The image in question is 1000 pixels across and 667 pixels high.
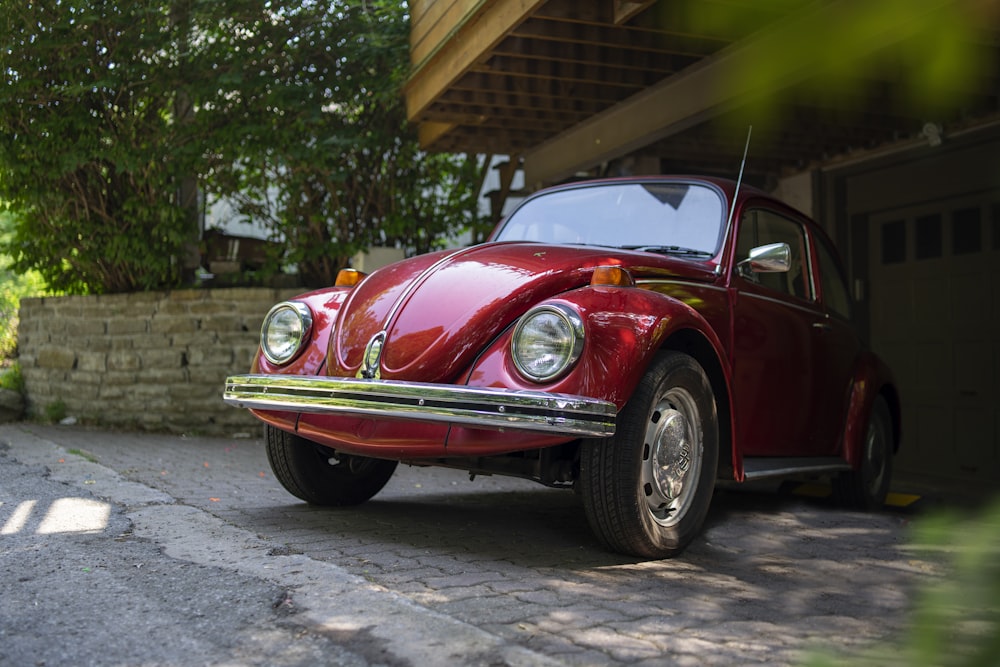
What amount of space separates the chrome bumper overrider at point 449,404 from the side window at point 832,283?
106 inches

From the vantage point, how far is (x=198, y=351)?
8.76 m

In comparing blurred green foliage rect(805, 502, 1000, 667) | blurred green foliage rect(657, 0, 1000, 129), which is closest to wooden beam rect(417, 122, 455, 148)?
blurred green foliage rect(657, 0, 1000, 129)

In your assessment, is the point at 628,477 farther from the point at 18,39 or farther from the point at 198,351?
the point at 18,39

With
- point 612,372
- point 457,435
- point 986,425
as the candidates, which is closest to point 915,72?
point 612,372

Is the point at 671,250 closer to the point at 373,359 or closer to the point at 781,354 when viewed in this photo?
the point at 781,354

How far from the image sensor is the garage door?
775cm

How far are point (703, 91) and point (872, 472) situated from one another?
270 centimetres

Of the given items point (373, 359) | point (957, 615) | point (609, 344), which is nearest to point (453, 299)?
point (373, 359)

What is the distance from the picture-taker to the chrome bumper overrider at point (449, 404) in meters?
3.12

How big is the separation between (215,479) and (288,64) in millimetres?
4691

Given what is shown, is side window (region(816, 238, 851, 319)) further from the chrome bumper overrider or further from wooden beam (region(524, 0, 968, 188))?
the chrome bumper overrider

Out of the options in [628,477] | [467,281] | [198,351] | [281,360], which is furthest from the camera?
[198,351]

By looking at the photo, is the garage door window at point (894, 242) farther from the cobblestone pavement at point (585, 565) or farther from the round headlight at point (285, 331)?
the round headlight at point (285, 331)

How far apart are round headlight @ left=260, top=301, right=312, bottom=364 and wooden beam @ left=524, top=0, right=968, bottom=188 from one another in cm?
200
